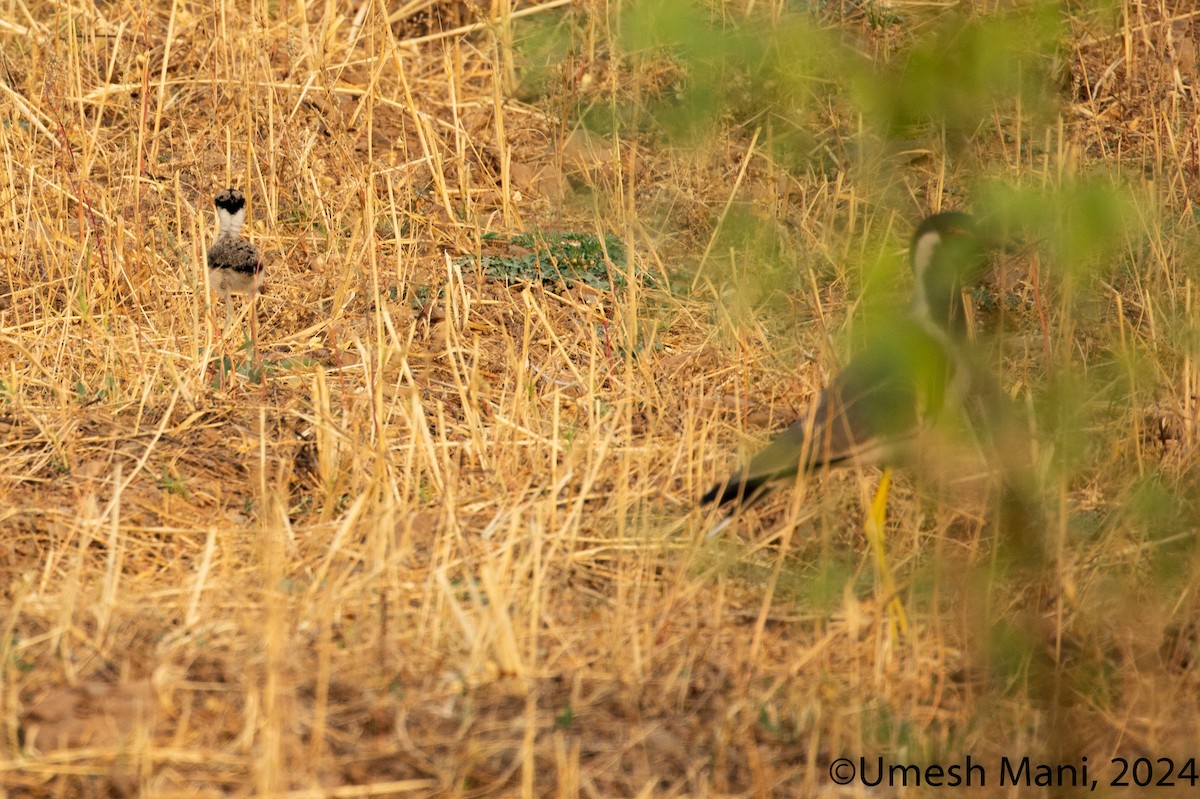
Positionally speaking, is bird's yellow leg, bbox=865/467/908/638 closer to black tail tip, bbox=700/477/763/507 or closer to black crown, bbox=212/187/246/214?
black tail tip, bbox=700/477/763/507

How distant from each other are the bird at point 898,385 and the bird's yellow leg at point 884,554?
0.27 metres

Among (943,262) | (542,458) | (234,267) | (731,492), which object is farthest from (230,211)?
(943,262)

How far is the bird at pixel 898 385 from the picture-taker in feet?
9.47

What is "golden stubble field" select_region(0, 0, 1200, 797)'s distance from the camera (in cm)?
348

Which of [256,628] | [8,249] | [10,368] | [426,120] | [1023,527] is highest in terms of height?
[426,120]

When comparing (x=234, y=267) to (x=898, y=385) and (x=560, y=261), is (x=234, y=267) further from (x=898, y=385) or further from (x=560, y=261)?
(x=898, y=385)

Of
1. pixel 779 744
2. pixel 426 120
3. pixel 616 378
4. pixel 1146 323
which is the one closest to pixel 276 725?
pixel 779 744

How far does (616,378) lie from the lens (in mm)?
5805

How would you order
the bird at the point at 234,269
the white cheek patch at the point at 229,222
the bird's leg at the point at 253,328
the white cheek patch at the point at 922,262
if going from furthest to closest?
1. the white cheek patch at the point at 229,222
2. the bird at the point at 234,269
3. the bird's leg at the point at 253,328
4. the white cheek patch at the point at 922,262

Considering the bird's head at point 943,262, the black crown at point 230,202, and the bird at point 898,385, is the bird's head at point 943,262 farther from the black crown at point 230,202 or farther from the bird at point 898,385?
the black crown at point 230,202

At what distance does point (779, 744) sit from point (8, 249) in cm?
486

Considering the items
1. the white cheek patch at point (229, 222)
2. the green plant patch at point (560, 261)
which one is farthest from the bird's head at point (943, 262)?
the white cheek patch at point (229, 222)

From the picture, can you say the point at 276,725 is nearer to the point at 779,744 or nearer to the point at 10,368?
the point at 779,744

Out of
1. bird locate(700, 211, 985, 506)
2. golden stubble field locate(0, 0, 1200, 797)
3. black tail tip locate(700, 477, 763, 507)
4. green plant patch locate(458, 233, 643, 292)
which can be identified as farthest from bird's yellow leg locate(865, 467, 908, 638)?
green plant patch locate(458, 233, 643, 292)
